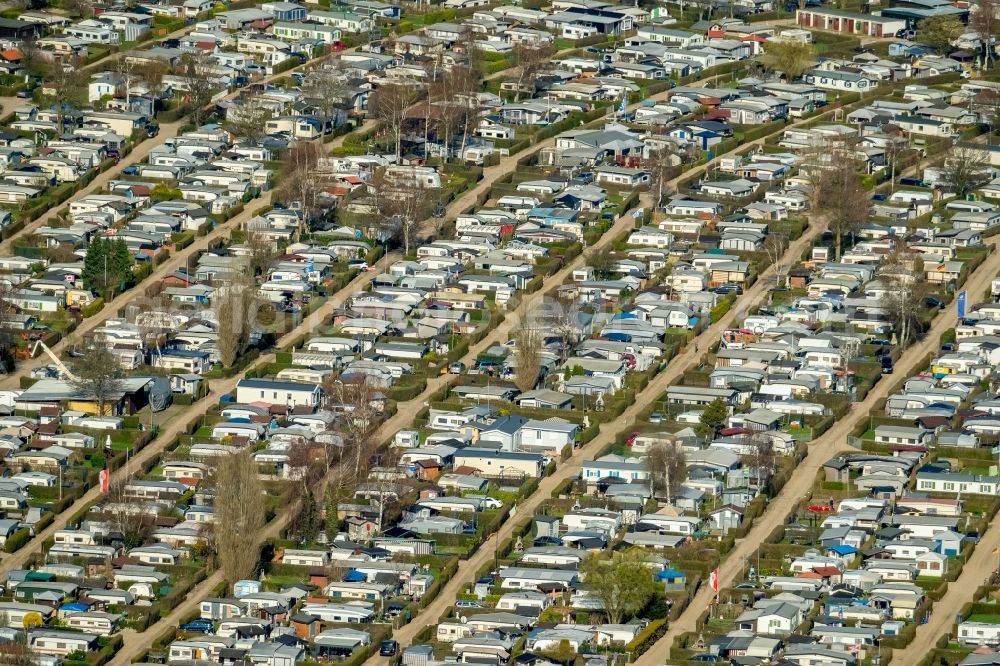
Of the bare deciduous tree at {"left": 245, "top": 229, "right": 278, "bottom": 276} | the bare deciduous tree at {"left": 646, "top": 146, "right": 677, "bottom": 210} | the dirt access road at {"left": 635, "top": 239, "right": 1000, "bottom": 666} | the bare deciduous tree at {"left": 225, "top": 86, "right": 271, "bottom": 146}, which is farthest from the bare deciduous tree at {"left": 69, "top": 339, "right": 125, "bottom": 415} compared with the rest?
the bare deciduous tree at {"left": 646, "top": 146, "right": 677, "bottom": 210}

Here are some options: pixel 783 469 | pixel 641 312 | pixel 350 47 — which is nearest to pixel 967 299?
pixel 641 312

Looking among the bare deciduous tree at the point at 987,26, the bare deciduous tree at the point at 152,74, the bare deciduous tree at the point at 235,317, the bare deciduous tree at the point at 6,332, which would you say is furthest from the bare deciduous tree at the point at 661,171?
the bare deciduous tree at the point at 6,332

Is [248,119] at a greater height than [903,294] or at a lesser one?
greater

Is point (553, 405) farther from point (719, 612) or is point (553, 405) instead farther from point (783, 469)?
point (719, 612)

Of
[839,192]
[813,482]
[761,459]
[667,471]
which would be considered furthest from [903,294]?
[667,471]

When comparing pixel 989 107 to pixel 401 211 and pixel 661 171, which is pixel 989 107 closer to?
pixel 661 171
